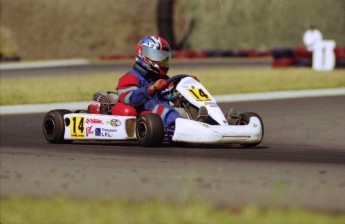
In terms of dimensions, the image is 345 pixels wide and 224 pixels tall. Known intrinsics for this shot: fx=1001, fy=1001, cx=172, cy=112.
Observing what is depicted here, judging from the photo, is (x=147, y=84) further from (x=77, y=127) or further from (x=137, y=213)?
(x=137, y=213)

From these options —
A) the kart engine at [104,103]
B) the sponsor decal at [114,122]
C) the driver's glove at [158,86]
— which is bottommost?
the sponsor decal at [114,122]

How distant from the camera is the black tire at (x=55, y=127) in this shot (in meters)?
11.4

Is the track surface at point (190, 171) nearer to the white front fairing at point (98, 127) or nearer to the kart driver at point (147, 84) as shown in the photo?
the white front fairing at point (98, 127)

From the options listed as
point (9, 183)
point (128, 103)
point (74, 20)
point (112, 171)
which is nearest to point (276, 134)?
point (128, 103)

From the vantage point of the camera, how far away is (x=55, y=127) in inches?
451

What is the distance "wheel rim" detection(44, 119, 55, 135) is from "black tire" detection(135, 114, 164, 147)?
1517 mm

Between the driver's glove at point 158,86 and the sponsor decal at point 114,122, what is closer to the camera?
the driver's glove at point 158,86

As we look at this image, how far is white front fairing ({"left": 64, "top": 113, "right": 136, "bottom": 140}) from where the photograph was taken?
10.8 meters

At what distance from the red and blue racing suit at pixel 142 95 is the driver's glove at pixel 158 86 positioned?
0.06m

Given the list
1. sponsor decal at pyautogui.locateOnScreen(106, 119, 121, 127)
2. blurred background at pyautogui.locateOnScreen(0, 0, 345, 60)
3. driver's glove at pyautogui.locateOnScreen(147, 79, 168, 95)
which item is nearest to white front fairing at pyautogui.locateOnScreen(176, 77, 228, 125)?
driver's glove at pyautogui.locateOnScreen(147, 79, 168, 95)

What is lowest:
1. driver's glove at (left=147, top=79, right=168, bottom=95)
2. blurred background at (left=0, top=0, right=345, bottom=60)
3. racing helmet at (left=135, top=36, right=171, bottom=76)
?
driver's glove at (left=147, top=79, right=168, bottom=95)

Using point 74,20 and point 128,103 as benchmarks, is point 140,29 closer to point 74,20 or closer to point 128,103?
point 74,20

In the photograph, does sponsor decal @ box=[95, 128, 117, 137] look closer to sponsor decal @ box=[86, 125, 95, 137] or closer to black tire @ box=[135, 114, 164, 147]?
sponsor decal @ box=[86, 125, 95, 137]

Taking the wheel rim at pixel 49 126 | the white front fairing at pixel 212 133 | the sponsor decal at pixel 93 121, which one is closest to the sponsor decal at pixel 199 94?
the white front fairing at pixel 212 133
